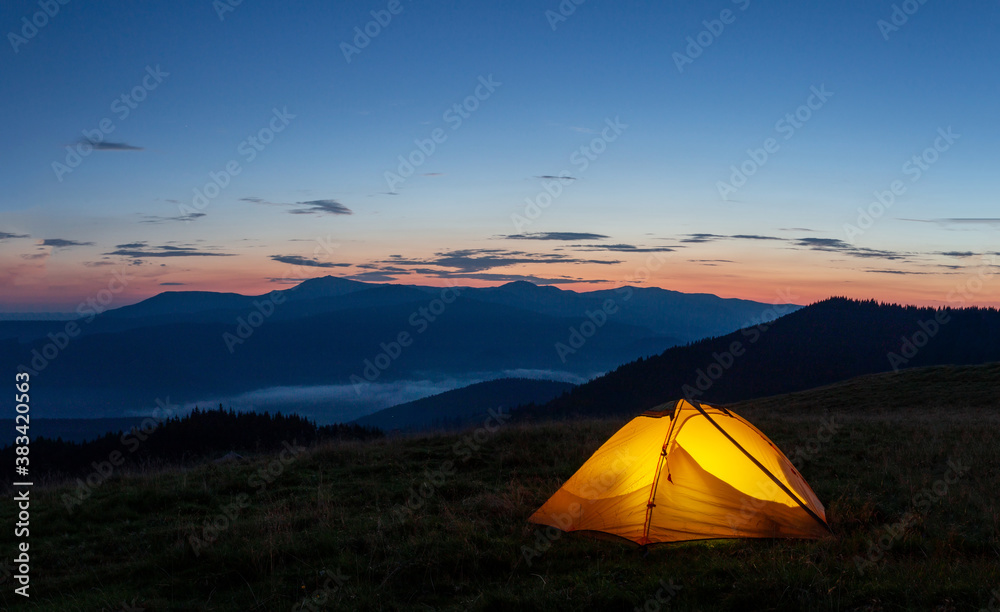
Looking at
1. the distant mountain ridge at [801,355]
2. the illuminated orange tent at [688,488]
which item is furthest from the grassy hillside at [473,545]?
the distant mountain ridge at [801,355]

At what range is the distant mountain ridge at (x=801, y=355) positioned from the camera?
11588 cm

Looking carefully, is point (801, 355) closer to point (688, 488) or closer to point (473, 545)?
point (688, 488)

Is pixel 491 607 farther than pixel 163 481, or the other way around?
pixel 163 481

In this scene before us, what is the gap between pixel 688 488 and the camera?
8062 millimetres

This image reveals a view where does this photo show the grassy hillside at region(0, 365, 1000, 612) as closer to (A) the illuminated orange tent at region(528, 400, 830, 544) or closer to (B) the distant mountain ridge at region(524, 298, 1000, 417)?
(A) the illuminated orange tent at region(528, 400, 830, 544)

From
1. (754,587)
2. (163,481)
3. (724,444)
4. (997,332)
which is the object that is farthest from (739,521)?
(997,332)

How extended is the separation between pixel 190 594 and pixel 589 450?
9008mm

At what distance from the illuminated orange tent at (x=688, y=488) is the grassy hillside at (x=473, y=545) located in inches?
13.8

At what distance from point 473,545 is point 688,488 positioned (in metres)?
3.05

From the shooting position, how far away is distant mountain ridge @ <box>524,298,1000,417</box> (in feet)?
380

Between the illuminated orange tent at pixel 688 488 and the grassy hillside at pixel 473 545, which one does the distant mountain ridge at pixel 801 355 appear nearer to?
the grassy hillside at pixel 473 545

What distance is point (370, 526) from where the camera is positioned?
27.2ft

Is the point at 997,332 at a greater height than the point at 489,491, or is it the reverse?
the point at 997,332

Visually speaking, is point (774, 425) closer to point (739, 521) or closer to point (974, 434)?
point (974, 434)
